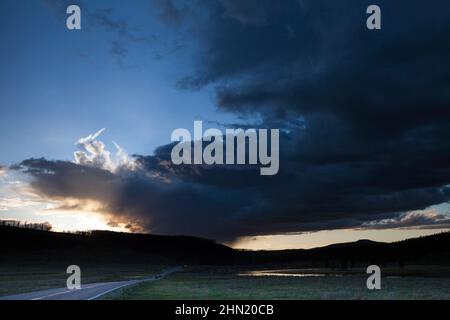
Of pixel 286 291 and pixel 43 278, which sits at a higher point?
pixel 286 291

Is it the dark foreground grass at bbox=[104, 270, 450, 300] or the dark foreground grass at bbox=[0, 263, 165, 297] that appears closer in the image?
the dark foreground grass at bbox=[104, 270, 450, 300]

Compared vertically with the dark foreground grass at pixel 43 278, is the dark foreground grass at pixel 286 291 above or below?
above

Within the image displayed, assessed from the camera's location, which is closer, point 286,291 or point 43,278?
point 286,291

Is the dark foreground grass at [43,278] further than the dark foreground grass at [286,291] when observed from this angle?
Yes

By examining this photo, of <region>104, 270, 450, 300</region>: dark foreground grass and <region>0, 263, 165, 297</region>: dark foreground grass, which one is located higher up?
<region>104, 270, 450, 300</region>: dark foreground grass
